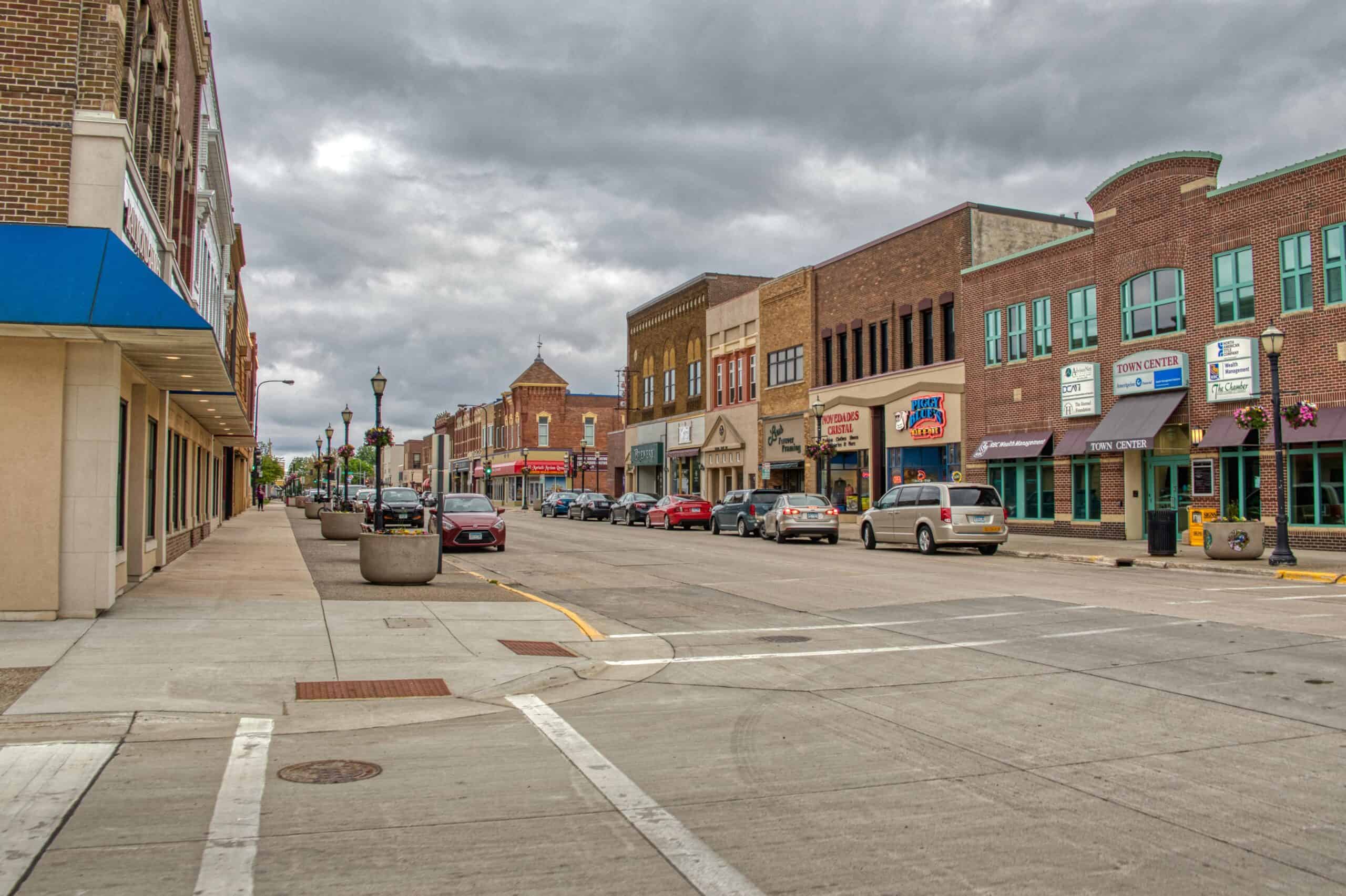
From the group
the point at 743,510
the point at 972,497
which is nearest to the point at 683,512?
the point at 743,510

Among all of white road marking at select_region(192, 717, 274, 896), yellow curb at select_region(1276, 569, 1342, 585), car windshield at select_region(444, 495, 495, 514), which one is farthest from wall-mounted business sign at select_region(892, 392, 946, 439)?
white road marking at select_region(192, 717, 274, 896)

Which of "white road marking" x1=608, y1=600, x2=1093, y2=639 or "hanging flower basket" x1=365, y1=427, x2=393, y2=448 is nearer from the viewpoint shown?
"white road marking" x1=608, y1=600, x2=1093, y2=639

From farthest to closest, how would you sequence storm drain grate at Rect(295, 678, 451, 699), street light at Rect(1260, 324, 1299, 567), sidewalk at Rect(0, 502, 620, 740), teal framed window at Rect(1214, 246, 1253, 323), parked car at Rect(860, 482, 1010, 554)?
teal framed window at Rect(1214, 246, 1253, 323), parked car at Rect(860, 482, 1010, 554), street light at Rect(1260, 324, 1299, 567), storm drain grate at Rect(295, 678, 451, 699), sidewalk at Rect(0, 502, 620, 740)

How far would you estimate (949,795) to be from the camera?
214 inches

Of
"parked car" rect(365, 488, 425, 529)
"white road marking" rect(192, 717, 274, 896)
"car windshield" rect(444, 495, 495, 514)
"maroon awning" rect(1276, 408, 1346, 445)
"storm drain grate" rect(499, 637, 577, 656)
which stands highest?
"maroon awning" rect(1276, 408, 1346, 445)

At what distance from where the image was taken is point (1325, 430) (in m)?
23.5

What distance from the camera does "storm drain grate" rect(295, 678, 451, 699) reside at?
27.0 ft

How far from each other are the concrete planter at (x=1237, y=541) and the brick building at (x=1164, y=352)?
704 millimetres

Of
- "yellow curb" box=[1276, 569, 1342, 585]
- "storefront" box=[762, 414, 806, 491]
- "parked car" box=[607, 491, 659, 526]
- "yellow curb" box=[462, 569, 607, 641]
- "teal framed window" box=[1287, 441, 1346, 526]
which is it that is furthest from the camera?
"storefront" box=[762, 414, 806, 491]

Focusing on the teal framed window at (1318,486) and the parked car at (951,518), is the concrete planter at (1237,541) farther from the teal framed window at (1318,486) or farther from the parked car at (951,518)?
the parked car at (951,518)

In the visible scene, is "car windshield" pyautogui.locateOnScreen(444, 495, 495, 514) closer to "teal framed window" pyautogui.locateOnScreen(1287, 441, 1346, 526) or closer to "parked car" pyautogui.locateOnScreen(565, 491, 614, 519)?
"teal framed window" pyautogui.locateOnScreen(1287, 441, 1346, 526)

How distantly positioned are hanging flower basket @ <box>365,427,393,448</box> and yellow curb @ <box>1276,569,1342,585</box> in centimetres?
2236

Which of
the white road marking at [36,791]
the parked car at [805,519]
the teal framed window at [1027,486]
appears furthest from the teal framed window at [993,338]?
the white road marking at [36,791]

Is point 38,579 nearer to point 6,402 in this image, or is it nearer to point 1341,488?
point 6,402
